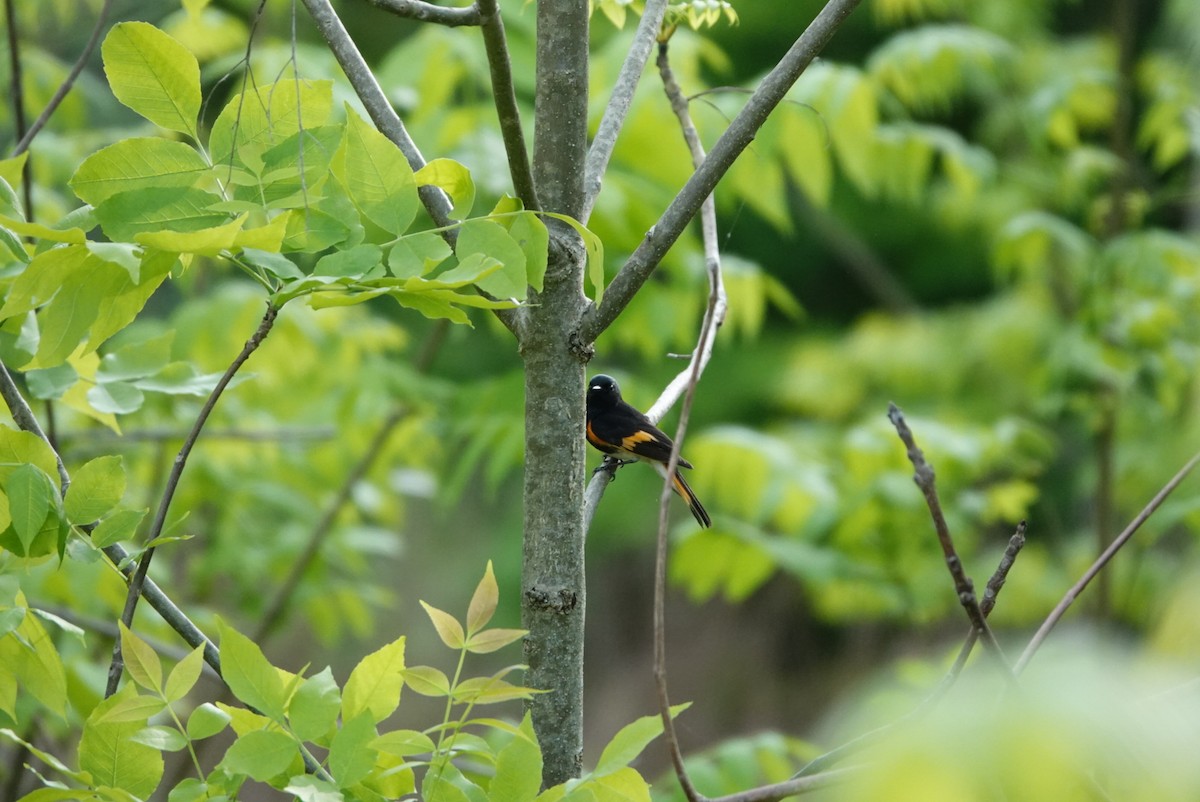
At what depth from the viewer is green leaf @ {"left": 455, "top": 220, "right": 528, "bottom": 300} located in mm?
947

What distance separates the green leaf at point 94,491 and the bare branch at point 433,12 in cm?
52

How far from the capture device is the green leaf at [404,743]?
0.91 meters

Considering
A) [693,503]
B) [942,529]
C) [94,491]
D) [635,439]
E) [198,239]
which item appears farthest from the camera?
[693,503]

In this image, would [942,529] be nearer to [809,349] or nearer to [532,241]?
[532,241]

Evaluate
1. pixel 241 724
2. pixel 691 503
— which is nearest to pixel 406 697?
pixel 691 503

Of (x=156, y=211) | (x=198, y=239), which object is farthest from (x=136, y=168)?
(x=198, y=239)

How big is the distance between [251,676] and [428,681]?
15cm

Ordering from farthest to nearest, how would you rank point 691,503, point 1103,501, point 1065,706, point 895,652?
1. point 895,652
2. point 1103,501
3. point 691,503
4. point 1065,706

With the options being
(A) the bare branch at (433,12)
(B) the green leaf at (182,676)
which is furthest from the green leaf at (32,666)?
(A) the bare branch at (433,12)

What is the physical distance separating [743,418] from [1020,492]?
12.2ft

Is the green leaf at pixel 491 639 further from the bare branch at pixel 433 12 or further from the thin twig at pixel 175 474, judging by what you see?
the bare branch at pixel 433 12

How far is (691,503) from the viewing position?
10.4 ft

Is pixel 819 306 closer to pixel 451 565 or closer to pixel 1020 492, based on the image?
pixel 451 565

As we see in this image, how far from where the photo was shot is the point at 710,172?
1.16 meters
